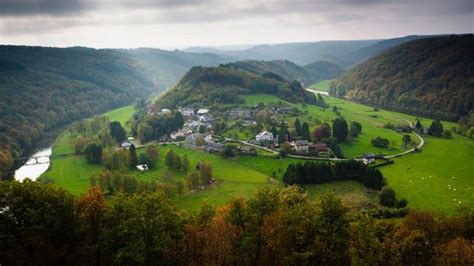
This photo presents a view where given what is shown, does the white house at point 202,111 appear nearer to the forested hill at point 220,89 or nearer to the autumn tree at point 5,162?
the forested hill at point 220,89

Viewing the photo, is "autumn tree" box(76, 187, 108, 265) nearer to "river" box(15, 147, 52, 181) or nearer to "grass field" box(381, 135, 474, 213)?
"grass field" box(381, 135, 474, 213)

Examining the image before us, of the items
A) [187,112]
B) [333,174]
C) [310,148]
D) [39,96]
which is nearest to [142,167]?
[310,148]

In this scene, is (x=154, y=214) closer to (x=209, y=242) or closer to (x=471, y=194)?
(x=209, y=242)

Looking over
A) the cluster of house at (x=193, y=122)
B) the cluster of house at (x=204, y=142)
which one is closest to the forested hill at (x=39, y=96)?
the cluster of house at (x=204, y=142)

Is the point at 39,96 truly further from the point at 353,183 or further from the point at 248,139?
the point at 353,183

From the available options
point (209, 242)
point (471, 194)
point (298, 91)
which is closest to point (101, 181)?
point (209, 242)

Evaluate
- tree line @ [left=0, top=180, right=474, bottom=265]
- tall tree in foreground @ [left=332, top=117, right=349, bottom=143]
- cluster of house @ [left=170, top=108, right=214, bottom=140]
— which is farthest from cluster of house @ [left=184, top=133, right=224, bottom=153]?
tree line @ [left=0, top=180, right=474, bottom=265]
